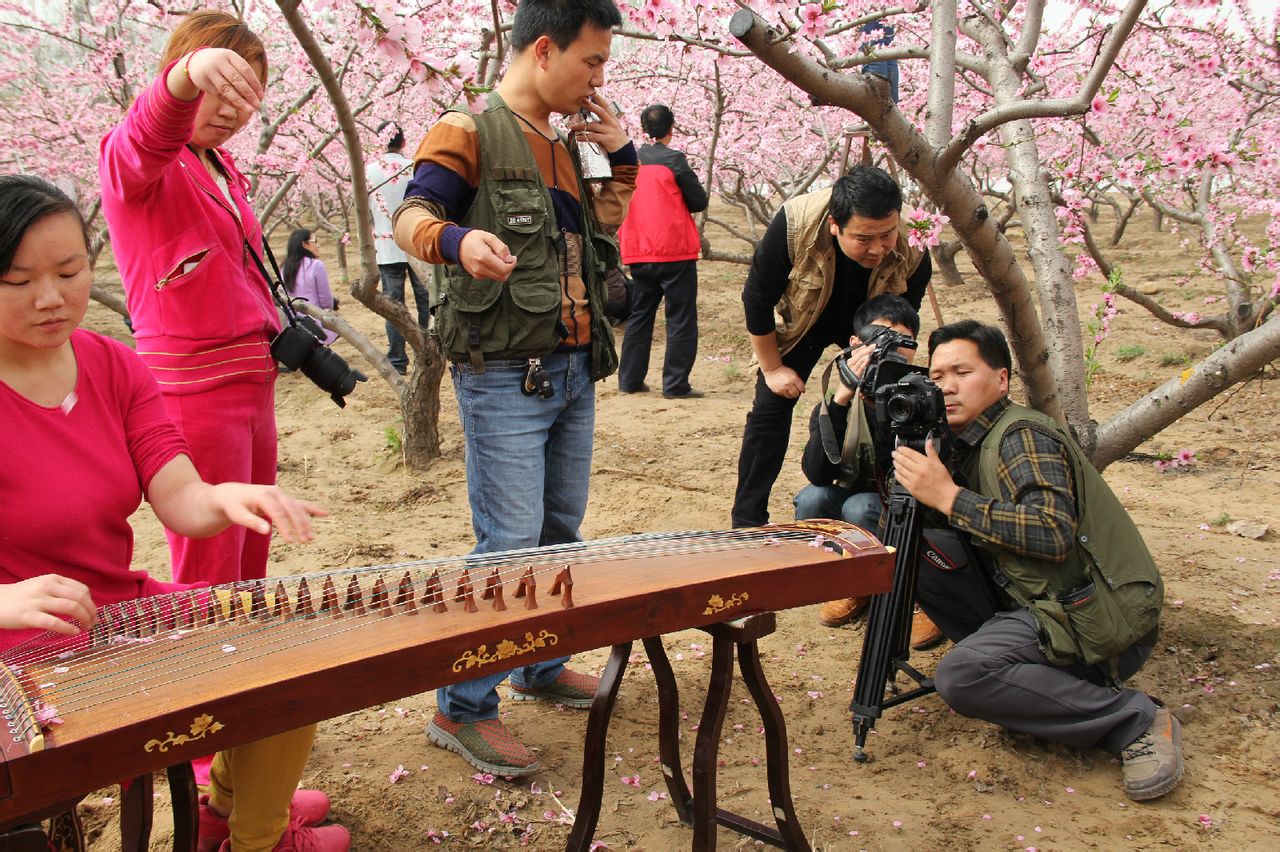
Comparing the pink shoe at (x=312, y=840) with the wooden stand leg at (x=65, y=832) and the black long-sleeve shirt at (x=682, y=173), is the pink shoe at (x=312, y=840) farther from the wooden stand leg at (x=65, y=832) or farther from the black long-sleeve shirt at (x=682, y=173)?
the black long-sleeve shirt at (x=682, y=173)

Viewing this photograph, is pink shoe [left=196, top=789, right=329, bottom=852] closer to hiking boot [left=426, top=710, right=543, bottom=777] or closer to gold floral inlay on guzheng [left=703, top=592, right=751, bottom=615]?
hiking boot [left=426, top=710, right=543, bottom=777]

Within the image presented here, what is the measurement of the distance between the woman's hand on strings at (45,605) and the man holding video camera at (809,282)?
2.50 metres

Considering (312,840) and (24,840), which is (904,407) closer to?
(312,840)

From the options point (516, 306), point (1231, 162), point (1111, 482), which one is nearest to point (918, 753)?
point (516, 306)

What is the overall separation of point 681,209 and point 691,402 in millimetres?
1394

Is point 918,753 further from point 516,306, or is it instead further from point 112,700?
point 112,700

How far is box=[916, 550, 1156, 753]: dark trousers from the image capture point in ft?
8.79

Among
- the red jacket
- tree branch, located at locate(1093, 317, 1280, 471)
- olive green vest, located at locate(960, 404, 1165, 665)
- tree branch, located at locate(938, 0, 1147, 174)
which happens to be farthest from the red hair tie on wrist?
the red jacket

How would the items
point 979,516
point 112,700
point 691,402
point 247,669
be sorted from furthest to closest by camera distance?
point 691,402, point 979,516, point 247,669, point 112,700

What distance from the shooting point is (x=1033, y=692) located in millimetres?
2670

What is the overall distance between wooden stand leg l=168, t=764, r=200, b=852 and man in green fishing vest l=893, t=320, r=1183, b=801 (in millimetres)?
1871

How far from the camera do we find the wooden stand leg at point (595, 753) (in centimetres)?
217

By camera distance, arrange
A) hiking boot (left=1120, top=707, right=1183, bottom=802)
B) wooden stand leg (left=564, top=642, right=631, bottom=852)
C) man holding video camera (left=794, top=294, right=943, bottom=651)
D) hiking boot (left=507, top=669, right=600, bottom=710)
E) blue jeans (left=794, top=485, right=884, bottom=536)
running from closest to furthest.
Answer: wooden stand leg (left=564, top=642, right=631, bottom=852), hiking boot (left=1120, top=707, right=1183, bottom=802), hiking boot (left=507, top=669, right=600, bottom=710), man holding video camera (left=794, top=294, right=943, bottom=651), blue jeans (left=794, top=485, right=884, bottom=536)

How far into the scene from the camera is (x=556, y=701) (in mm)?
3084
